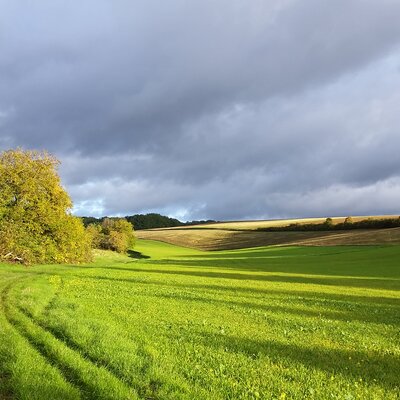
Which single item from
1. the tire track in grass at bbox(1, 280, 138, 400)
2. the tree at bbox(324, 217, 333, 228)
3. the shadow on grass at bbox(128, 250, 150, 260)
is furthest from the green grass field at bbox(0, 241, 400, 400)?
the tree at bbox(324, 217, 333, 228)

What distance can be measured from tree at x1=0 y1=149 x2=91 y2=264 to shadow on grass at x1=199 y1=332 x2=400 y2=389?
33.3 m

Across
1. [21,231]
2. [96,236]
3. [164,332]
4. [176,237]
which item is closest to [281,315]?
[164,332]

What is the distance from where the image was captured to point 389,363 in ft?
38.2

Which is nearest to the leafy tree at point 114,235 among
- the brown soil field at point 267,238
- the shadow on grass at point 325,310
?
the brown soil field at point 267,238

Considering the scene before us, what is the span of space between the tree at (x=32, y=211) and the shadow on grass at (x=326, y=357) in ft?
109

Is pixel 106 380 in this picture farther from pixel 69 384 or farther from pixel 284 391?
pixel 284 391

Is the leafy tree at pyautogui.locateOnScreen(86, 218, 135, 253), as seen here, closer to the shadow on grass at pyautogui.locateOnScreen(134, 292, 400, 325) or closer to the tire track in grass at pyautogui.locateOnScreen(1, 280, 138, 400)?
the shadow on grass at pyautogui.locateOnScreen(134, 292, 400, 325)

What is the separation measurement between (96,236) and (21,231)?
65306 millimetres

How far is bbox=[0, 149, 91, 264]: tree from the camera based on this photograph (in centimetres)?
4156

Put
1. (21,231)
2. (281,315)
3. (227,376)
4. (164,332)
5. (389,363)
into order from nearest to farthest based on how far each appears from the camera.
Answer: (227,376), (389,363), (164,332), (281,315), (21,231)

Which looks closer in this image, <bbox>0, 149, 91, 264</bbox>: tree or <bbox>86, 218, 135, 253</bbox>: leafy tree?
<bbox>0, 149, 91, 264</bbox>: tree

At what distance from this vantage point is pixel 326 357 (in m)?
12.0

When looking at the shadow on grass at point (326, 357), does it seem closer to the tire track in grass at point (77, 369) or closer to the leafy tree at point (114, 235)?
the tire track in grass at point (77, 369)

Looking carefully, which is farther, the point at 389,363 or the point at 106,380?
the point at 389,363
